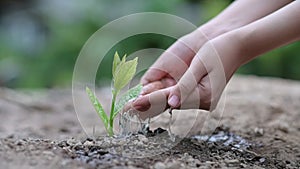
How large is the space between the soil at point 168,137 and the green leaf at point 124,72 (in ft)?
0.42

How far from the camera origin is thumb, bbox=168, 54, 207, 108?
1025mm

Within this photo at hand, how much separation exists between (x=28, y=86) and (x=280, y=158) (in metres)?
2.60

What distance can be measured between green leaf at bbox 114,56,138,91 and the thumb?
0.34ft

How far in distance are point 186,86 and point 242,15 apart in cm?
37

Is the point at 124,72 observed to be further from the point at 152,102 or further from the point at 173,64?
the point at 173,64

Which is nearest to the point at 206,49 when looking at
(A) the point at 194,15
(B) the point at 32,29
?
(A) the point at 194,15

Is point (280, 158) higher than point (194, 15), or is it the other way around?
point (194, 15)

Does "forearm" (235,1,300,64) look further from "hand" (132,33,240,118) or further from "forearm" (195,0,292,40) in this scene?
"forearm" (195,0,292,40)

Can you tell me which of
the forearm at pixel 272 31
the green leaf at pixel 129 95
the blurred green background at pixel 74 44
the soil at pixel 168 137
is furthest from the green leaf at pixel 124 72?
the blurred green background at pixel 74 44

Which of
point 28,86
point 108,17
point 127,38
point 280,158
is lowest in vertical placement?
point 280,158

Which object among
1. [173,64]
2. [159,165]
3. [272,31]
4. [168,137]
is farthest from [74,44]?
[159,165]

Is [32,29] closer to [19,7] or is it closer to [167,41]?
[19,7]

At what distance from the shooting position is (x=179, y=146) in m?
1.11

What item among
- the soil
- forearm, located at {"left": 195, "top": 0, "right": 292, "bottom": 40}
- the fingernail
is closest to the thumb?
the fingernail
